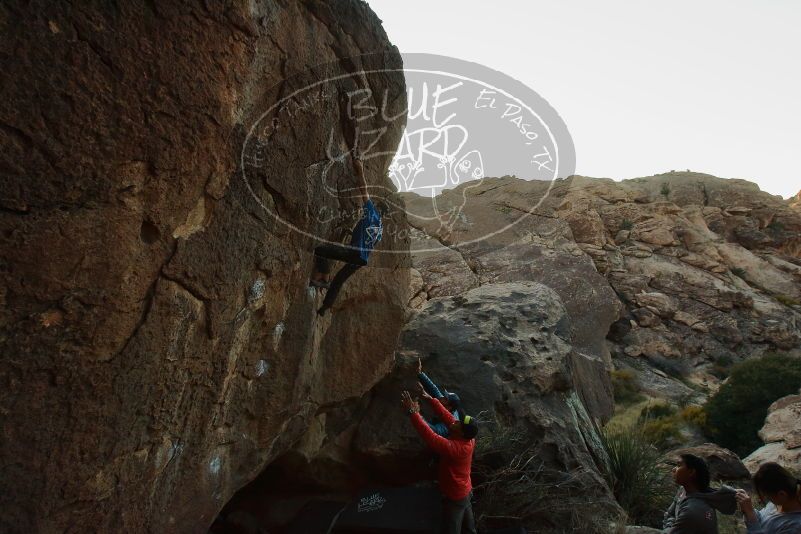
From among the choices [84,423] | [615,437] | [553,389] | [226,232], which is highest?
[226,232]

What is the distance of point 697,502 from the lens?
4078 millimetres

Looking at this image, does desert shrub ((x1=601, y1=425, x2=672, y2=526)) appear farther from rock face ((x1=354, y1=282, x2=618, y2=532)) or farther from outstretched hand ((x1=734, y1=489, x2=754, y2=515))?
outstretched hand ((x1=734, y1=489, x2=754, y2=515))

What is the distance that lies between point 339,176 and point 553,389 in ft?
13.4

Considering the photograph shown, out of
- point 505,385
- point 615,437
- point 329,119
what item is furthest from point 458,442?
point 615,437

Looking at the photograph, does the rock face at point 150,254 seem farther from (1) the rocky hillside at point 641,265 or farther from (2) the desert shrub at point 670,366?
(2) the desert shrub at point 670,366

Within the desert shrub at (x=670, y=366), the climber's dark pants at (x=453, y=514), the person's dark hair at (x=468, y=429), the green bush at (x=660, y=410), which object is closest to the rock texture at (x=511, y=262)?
the green bush at (x=660, y=410)

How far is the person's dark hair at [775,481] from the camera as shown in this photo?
3725 millimetres

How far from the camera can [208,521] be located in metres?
4.57

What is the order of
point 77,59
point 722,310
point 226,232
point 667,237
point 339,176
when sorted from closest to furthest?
point 77,59 → point 226,232 → point 339,176 → point 722,310 → point 667,237

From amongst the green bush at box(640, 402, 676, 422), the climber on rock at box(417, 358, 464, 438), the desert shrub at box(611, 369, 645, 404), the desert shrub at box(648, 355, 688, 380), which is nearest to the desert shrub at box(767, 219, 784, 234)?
the desert shrub at box(648, 355, 688, 380)

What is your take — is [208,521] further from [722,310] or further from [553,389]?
[722,310]

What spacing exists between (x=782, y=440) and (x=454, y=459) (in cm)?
852

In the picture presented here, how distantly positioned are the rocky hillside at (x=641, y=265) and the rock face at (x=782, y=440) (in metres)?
7.05

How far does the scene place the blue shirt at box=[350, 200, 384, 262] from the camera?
18.1ft
